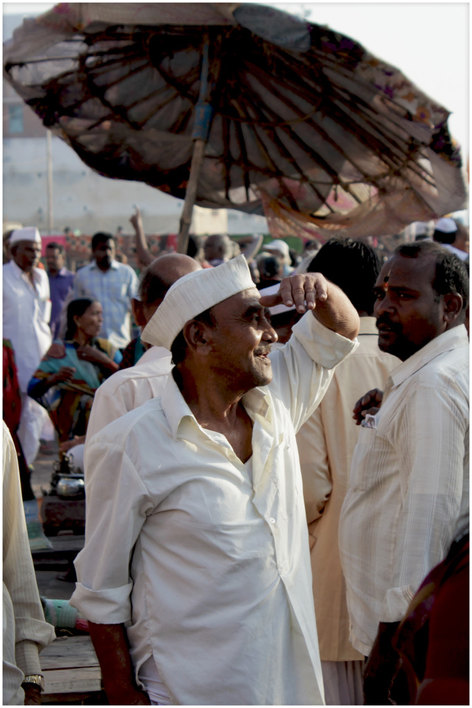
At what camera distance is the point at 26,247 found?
8.70m

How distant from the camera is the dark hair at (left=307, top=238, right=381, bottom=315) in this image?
3.41 m

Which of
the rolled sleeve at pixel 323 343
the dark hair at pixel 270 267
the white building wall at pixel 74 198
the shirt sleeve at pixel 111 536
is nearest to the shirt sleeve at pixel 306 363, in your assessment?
the rolled sleeve at pixel 323 343

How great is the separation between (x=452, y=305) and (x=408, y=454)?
52 cm

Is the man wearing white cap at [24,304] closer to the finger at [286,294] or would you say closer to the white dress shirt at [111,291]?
the white dress shirt at [111,291]

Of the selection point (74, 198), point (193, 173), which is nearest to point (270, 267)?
point (193, 173)

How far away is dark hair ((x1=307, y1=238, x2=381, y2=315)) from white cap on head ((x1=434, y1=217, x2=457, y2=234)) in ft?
11.3

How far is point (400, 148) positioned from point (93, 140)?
242cm

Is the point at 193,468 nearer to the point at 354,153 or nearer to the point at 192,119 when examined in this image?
the point at 354,153

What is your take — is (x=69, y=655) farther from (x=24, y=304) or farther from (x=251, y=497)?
(x=24, y=304)

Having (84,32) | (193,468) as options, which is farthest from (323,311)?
(84,32)

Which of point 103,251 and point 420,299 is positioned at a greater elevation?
point 420,299

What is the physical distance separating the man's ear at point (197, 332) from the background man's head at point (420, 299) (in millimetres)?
646

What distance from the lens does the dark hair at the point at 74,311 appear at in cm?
602

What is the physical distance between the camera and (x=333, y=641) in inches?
124
